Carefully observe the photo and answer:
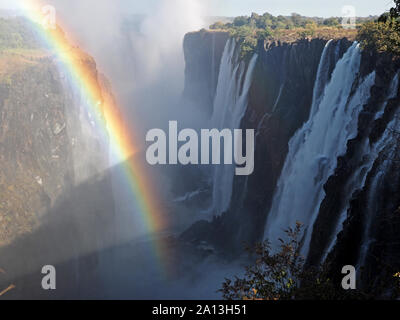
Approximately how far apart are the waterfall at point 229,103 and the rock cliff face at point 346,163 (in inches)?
118

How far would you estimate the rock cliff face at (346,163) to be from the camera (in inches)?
450

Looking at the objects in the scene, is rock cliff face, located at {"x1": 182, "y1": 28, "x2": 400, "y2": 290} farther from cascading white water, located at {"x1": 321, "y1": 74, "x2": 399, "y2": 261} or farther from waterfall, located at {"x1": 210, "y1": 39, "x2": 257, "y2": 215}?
waterfall, located at {"x1": 210, "y1": 39, "x2": 257, "y2": 215}

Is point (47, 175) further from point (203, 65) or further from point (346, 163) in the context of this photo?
point (203, 65)

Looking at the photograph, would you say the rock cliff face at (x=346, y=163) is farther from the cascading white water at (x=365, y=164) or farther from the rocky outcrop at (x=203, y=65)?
the rocky outcrop at (x=203, y=65)

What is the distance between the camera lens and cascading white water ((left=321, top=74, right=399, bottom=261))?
1250cm

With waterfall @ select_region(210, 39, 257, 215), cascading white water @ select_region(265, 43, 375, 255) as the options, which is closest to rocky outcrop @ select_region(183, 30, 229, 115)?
waterfall @ select_region(210, 39, 257, 215)

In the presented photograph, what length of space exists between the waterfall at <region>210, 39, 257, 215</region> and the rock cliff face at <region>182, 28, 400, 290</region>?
2.99 metres

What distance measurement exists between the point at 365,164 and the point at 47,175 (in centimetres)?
1897

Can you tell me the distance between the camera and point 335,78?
56.6 ft

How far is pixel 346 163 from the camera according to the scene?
552 inches

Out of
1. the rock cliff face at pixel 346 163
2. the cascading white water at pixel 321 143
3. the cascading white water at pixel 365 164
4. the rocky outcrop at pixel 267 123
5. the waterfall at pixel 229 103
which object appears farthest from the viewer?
the waterfall at pixel 229 103

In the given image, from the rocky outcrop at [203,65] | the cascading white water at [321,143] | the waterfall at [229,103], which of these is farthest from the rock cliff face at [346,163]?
the rocky outcrop at [203,65]

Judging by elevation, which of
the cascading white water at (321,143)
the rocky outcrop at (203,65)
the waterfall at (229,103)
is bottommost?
the cascading white water at (321,143)

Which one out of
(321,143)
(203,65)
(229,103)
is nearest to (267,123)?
(321,143)
